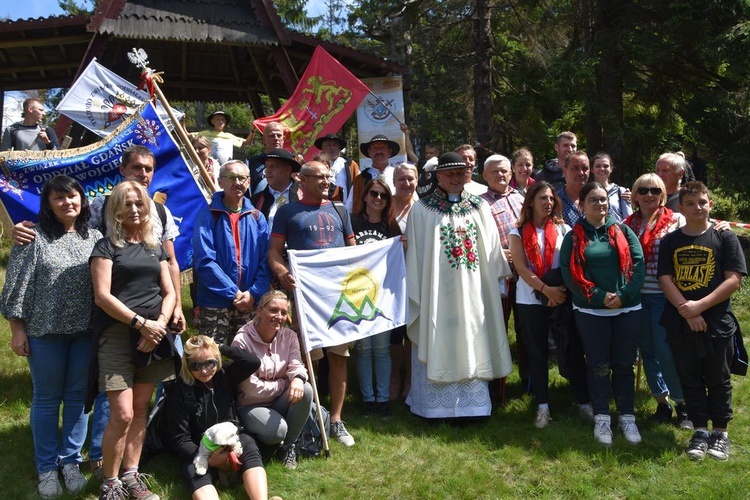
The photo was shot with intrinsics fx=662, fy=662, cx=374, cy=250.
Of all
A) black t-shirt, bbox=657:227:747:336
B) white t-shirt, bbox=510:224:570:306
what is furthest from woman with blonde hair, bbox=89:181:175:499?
black t-shirt, bbox=657:227:747:336

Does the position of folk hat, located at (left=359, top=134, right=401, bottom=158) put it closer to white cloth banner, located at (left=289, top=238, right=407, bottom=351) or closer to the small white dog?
white cloth banner, located at (left=289, top=238, right=407, bottom=351)

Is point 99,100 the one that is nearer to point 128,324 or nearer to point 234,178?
point 234,178

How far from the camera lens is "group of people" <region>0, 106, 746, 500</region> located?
3.99 meters

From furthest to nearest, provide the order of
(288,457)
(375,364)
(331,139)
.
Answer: (331,139) → (375,364) → (288,457)

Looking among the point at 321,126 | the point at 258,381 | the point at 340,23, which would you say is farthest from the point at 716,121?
the point at 340,23

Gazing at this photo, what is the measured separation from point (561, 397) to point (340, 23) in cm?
2334

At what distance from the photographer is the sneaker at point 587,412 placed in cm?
527

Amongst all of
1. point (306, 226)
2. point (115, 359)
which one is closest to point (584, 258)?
point (306, 226)

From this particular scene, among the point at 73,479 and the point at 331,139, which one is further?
the point at 331,139

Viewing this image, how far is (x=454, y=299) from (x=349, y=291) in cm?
84

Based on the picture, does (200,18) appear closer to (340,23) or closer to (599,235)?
(599,235)

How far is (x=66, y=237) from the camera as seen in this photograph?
4105 mm

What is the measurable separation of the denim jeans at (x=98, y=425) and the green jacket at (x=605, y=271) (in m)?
3.37

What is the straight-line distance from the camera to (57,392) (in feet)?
13.5
